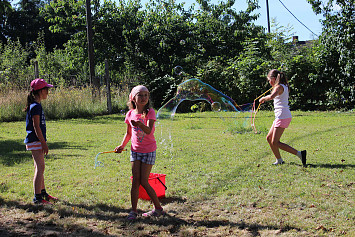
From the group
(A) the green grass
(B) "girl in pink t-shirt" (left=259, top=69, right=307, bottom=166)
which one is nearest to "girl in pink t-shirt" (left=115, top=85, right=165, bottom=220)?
(A) the green grass

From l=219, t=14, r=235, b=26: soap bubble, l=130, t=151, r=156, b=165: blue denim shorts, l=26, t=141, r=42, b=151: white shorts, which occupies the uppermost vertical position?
l=219, t=14, r=235, b=26: soap bubble

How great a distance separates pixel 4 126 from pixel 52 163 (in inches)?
243

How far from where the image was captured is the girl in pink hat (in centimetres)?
441

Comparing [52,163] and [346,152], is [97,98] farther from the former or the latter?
[346,152]

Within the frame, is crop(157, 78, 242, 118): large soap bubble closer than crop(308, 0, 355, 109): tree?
Yes

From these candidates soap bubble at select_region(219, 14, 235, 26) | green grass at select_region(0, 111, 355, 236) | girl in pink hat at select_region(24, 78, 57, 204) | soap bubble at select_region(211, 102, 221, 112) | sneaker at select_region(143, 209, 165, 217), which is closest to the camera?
green grass at select_region(0, 111, 355, 236)

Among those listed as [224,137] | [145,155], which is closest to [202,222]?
[145,155]

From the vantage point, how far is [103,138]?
9.54 meters

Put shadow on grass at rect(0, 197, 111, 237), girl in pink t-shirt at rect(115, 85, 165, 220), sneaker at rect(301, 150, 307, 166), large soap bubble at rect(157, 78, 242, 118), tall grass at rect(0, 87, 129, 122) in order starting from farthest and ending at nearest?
tall grass at rect(0, 87, 129, 122), large soap bubble at rect(157, 78, 242, 118), sneaker at rect(301, 150, 307, 166), girl in pink t-shirt at rect(115, 85, 165, 220), shadow on grass at rect(0, 197, 111, 237)

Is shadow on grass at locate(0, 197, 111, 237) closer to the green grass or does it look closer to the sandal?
the green grass

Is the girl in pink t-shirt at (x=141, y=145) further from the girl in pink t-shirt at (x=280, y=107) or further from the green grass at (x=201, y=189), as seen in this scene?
the girl in pink t-shirt at (x=280, y=107)

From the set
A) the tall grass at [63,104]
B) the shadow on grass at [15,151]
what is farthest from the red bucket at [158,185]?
the tall grass at [63,104]

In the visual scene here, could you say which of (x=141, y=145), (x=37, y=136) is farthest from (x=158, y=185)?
(x=37, y=136)

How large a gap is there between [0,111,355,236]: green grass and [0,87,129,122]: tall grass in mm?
4923
